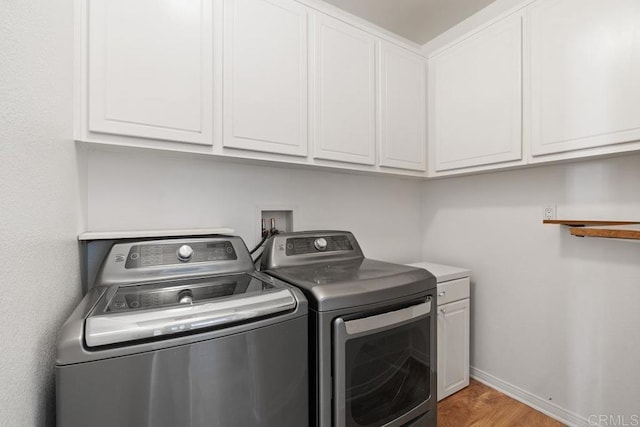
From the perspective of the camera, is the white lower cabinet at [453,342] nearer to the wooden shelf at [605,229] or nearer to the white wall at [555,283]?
the white wall at [555,283]

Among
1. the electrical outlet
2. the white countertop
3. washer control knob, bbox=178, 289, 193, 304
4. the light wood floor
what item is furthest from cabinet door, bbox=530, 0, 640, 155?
washer control knob, bbox=178, 289, 193, 304

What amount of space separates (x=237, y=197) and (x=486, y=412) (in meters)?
1.95

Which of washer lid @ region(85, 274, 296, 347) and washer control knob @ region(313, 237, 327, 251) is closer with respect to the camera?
washer lid @ region(85, 274, 296, 347)

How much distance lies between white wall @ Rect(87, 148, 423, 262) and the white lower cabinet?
0.54 meters

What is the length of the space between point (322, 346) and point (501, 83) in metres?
1.72

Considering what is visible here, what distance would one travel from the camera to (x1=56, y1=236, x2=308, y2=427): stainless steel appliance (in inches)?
25.3

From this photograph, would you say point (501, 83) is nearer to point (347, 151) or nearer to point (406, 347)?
point (347, 151)

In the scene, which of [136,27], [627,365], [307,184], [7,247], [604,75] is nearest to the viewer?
[7,247]

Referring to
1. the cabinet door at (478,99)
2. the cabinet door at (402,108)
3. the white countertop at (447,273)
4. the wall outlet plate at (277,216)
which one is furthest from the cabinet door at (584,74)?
the wall outlet plate at (277,216)

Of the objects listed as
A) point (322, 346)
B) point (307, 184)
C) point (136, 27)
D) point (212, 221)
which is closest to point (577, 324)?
point (322, 346)

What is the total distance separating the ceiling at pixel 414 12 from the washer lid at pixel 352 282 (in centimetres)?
169

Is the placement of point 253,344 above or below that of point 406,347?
above

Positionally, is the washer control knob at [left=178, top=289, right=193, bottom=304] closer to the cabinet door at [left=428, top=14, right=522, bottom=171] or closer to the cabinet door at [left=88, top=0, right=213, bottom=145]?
the cabinet door at [left=88, top=0, right=213, bottom=145]

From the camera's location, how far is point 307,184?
1836 mm
